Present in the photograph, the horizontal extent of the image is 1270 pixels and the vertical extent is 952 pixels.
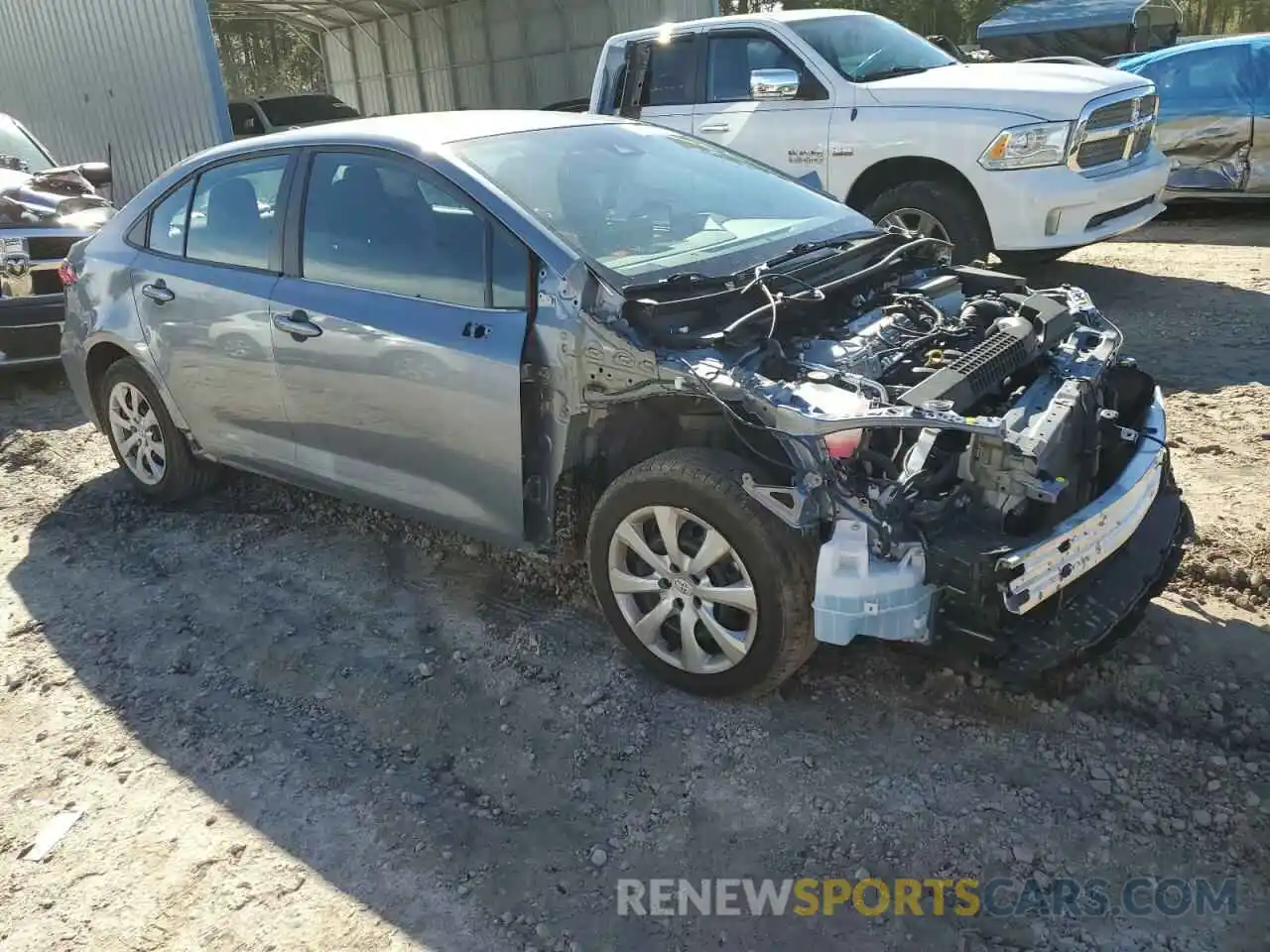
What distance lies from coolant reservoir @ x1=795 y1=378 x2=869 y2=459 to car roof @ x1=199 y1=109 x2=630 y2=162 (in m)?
1.71

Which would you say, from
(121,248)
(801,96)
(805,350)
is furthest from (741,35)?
(805,350)

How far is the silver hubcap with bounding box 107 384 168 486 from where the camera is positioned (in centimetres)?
502

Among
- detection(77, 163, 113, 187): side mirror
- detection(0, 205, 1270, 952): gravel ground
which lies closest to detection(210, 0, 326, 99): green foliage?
detection(77, 163, 113, 187): side mirror

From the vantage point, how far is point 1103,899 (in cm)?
251

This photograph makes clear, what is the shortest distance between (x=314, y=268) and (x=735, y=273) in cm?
161

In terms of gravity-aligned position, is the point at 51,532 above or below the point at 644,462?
below

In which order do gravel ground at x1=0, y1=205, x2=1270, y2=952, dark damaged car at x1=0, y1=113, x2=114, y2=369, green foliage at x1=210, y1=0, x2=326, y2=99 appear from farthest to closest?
1. green foliage at x1=210, y1=0, x2=326, y2=99
2. dark damaged car at x1=0, y1=113, x2=114, y2=369
3. gravel ground at x1=0, y1=205, x2=1270, y2=952

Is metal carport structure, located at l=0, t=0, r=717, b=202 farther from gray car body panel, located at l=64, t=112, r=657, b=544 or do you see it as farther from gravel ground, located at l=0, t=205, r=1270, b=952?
gravel ground, located at l=0, t=205, r=1270, b=952

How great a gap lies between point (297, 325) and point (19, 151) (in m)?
6.51

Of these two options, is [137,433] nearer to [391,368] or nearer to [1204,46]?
[391,368]

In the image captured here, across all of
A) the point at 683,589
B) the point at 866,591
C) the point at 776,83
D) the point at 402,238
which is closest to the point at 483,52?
the point at 776,83

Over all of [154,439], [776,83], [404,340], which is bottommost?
[154,439]

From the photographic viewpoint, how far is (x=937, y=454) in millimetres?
3025

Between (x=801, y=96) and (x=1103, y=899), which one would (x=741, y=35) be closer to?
(x=801, y=96)
